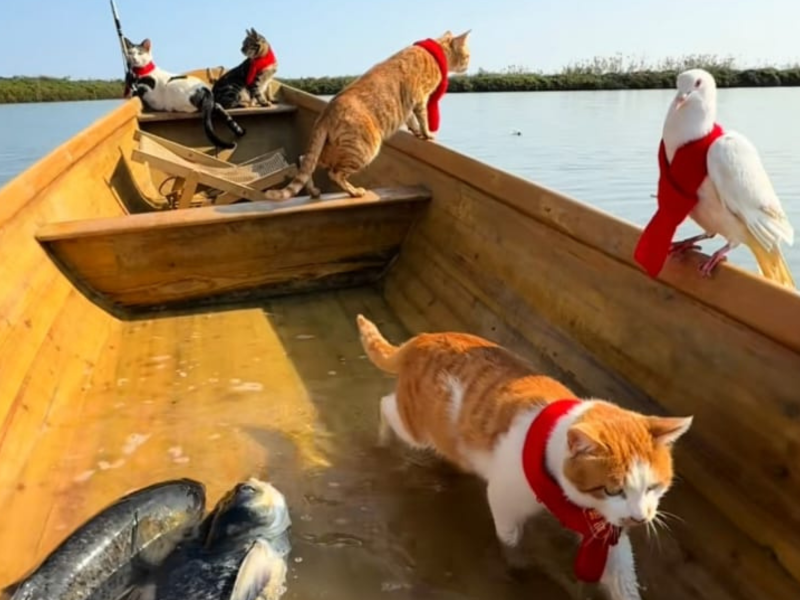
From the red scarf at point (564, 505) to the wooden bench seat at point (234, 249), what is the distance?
8.20 feet

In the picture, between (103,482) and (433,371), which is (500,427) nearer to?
(433,371)

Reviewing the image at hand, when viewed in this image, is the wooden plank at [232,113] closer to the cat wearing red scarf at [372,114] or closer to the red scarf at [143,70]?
the red scarf at [143,70]

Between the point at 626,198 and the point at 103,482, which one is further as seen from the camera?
the point at 626,198

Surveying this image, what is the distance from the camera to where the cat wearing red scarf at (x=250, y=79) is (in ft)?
28.1

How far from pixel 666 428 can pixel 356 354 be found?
2.19 meters

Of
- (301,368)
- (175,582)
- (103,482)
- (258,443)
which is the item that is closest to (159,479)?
(103,482)

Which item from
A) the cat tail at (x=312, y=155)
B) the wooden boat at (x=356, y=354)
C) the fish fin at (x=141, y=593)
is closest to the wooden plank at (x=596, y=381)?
the wooden boat at (x=356, y=354)

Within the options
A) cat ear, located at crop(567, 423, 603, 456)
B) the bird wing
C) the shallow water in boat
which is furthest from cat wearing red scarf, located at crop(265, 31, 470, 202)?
cat ear, located at crop(567, 423, 603, 456)

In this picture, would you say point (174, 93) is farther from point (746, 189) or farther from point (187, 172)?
point (746, 189)

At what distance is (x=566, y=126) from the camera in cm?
1414

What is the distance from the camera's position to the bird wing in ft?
5.74

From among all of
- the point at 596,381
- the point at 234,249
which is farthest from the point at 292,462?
the point at 234,249

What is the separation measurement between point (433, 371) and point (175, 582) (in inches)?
38.9

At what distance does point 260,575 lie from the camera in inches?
76.3
